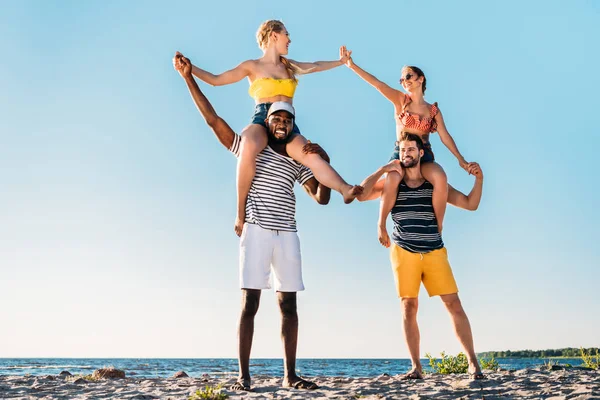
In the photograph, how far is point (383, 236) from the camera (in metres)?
6.78

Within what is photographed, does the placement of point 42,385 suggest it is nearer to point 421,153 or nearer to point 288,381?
point 288,381

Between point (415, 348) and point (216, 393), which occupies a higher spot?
point (415, 348)

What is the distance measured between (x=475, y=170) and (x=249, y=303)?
300cm

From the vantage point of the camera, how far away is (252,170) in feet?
19.6

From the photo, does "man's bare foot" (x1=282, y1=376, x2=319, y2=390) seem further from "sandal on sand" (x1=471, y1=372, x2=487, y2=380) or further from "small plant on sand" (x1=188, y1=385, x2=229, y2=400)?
"sandal on sand" (x1=471, y1=372, x2=487, y2=380)

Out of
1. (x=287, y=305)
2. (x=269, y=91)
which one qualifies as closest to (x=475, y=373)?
(x=287, y=305)

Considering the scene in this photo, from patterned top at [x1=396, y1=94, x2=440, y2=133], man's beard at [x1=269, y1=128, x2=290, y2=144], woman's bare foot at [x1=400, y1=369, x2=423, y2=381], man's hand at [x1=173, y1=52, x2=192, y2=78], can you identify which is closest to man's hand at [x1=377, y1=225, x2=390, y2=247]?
patterned top at [x1=396, y1=94, x2=440, y2=133]

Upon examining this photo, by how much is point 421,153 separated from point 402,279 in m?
1.41

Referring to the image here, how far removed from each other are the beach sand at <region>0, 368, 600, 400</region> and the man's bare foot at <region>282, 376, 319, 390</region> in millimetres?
77

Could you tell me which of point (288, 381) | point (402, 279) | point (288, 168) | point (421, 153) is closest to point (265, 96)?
point (288, 168)

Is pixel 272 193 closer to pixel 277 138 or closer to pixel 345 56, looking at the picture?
pixel 277 138

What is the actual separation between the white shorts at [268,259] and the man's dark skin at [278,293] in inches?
3.9

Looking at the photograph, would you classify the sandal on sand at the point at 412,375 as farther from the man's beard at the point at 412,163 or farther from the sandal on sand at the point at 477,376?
the man's beard at the point at 412,163

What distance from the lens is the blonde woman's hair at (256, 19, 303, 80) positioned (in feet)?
21.9
